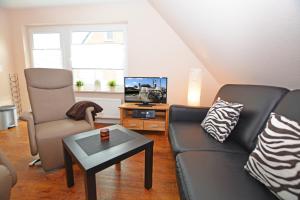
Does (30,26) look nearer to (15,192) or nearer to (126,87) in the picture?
(126,87)

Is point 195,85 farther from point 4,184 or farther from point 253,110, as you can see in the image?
point 4,184

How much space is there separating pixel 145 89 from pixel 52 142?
4.96 ft

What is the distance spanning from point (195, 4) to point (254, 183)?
1.51m

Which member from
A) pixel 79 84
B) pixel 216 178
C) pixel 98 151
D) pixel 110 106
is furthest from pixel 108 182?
pixel 79 84

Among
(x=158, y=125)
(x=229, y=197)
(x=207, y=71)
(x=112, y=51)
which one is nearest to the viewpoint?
(x=229, y=197)

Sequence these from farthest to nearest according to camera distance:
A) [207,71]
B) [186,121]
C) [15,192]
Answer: [207,71] < [186,121] < [15,192]

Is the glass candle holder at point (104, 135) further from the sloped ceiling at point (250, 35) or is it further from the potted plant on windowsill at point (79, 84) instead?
the potted plant on windowsill at point (79, 84)

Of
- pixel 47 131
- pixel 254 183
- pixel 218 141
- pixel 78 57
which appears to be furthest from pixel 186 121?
pixel 78 57

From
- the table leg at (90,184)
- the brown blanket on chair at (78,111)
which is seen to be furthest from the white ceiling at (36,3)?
the table leg at (90,184)

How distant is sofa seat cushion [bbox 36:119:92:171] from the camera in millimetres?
1727

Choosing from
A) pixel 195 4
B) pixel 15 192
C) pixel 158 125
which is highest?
pixel 195 4

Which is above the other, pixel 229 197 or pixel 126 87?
pixel 126 87

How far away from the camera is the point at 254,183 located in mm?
978

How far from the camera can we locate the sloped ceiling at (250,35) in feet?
3.14
